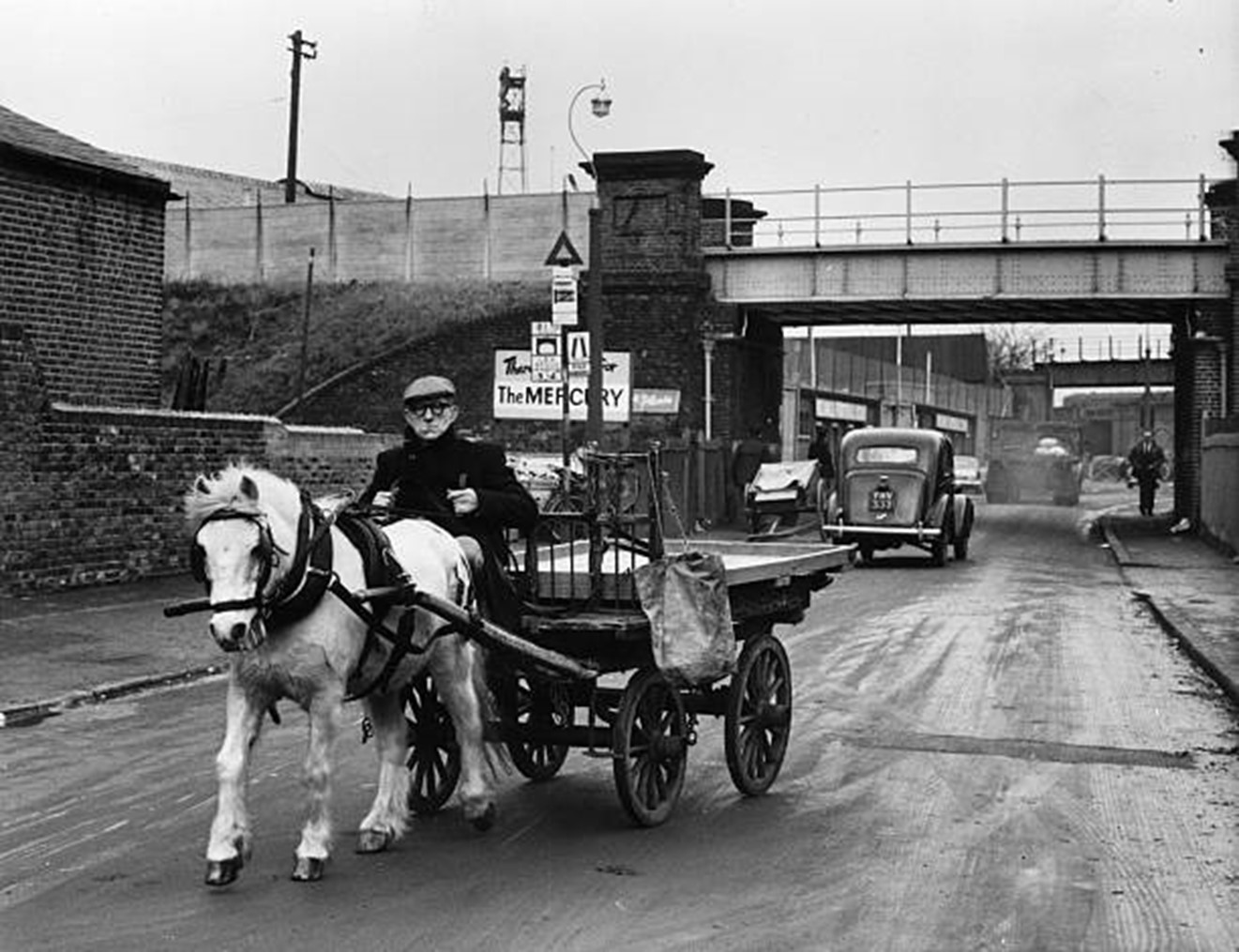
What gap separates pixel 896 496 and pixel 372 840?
20.4 m

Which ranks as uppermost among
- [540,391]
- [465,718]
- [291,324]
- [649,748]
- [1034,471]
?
[291,324]

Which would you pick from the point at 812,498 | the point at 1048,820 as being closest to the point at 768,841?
the point at 1048,820

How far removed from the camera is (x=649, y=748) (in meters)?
7.70

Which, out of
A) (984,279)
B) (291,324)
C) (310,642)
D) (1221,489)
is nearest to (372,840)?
(310,642)

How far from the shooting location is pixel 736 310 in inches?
1444

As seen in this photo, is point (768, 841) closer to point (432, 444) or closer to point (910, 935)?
point (910, 935)

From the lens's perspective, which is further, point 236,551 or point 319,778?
point 319,778

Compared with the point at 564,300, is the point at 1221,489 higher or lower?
lower

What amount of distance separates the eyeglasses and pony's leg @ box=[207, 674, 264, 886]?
5.67ft

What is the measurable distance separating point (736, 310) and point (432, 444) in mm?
29370

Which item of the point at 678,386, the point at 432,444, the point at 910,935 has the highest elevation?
the point at 678,386

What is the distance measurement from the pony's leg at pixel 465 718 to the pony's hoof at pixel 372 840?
427 mm

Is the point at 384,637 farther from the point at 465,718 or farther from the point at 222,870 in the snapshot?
the point at 222,870

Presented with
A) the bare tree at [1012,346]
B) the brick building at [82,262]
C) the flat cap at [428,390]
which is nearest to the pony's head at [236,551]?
the flat cap at [428,390]
